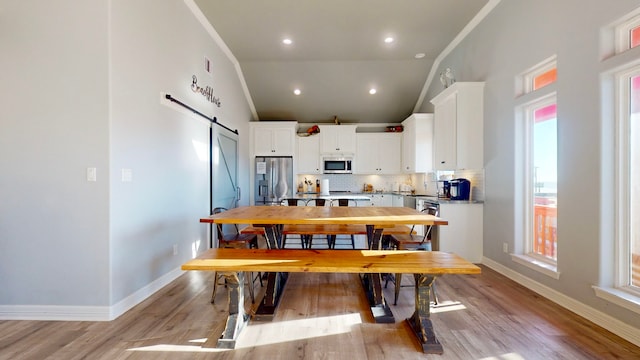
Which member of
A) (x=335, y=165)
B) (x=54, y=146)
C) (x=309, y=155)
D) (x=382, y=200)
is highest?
(x=309, y=155)

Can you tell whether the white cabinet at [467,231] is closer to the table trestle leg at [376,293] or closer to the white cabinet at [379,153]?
the table trestle leg at [376,293]

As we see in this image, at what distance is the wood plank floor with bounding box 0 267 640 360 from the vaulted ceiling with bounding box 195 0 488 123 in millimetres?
3564

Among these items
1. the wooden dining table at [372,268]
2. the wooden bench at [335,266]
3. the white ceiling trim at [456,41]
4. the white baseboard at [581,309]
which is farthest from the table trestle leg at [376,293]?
the white ceiling trim at [456,41]

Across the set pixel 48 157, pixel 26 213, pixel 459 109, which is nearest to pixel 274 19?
pixel 459 109

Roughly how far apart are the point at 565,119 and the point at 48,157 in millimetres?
4394

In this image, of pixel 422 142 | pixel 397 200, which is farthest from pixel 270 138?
pixel 422 142

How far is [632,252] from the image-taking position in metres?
2.22

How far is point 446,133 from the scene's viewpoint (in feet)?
14.8

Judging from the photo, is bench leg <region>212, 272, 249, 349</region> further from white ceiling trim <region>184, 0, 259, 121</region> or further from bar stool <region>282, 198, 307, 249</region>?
white ceiling trim <region>184, 0, 259, 121</region>

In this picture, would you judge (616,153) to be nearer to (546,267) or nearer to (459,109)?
(546,267)

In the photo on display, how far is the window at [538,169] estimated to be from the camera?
3.00 metres

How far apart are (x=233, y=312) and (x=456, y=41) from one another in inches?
195

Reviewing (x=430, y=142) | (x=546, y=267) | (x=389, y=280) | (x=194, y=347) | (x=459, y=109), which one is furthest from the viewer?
(x=430, y=142)

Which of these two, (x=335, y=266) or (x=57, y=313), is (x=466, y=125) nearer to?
(x=335, y=266)
